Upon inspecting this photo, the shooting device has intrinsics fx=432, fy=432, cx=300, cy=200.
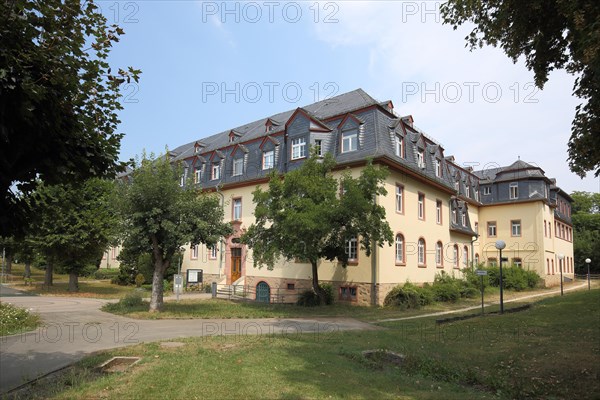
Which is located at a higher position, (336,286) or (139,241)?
(139,241)

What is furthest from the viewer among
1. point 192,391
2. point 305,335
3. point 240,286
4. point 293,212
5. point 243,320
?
point 240,286

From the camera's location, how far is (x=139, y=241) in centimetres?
1677

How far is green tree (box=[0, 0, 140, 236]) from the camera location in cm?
481

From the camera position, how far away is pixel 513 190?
39.6m

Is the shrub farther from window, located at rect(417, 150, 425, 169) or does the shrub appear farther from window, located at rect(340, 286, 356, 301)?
window, located at rect(417, 150, 425, 169)

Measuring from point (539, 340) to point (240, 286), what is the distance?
1956 centimetres

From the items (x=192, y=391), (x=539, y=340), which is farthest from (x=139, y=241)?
(x=539, y=340)

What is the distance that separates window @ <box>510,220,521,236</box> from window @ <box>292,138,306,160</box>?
80.3 feet

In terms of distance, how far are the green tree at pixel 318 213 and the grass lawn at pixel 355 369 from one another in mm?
6313

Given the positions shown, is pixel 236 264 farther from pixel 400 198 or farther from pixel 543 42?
pixel 543 42

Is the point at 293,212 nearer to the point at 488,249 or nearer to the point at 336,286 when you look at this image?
the point at 336,286

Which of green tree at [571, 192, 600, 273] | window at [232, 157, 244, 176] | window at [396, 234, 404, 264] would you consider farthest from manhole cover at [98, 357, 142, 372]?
green tree at [571, 192, 600, 273]

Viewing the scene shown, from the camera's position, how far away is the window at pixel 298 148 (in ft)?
82.2

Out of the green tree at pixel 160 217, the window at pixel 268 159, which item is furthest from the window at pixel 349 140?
the green tree at pixel 160 217
